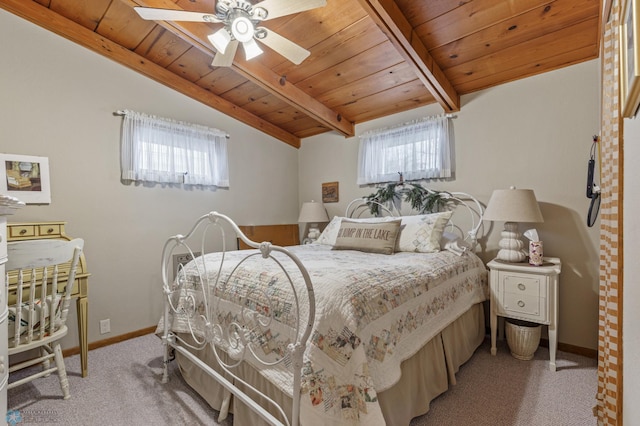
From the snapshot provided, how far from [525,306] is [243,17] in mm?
2682

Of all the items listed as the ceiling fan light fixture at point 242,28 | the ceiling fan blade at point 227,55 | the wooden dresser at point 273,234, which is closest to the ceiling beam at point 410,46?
the ceiling fan light fixture at point 242,28

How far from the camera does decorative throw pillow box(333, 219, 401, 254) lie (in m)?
2.44

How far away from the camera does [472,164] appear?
2.84 meters

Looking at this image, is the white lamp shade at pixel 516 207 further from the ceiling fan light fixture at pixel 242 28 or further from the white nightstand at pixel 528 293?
the ceiling fan light fixture at pixel 242 28

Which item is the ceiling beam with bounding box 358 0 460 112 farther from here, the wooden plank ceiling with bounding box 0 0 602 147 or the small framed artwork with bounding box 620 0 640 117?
the small framed artwork with bounding box 620 0 640 117

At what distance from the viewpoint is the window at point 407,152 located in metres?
2.97

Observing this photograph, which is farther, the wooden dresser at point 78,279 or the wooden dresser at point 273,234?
the wooden dresser at point 273,234

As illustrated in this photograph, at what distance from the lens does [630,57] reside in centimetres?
75

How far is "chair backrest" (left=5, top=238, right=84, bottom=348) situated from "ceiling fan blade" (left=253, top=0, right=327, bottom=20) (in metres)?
1.81

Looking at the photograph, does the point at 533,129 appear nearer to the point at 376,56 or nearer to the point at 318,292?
the point at 376,56

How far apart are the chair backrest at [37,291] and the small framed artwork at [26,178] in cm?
68

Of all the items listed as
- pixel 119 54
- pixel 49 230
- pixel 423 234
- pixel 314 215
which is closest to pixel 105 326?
pixel 49 230

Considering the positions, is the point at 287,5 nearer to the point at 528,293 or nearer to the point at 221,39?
the point at 221,39

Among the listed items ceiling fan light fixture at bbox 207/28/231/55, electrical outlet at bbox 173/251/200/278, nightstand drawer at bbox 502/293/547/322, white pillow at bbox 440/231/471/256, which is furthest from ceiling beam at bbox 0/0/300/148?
nightstand drawer at bbox 502/293/547/322
